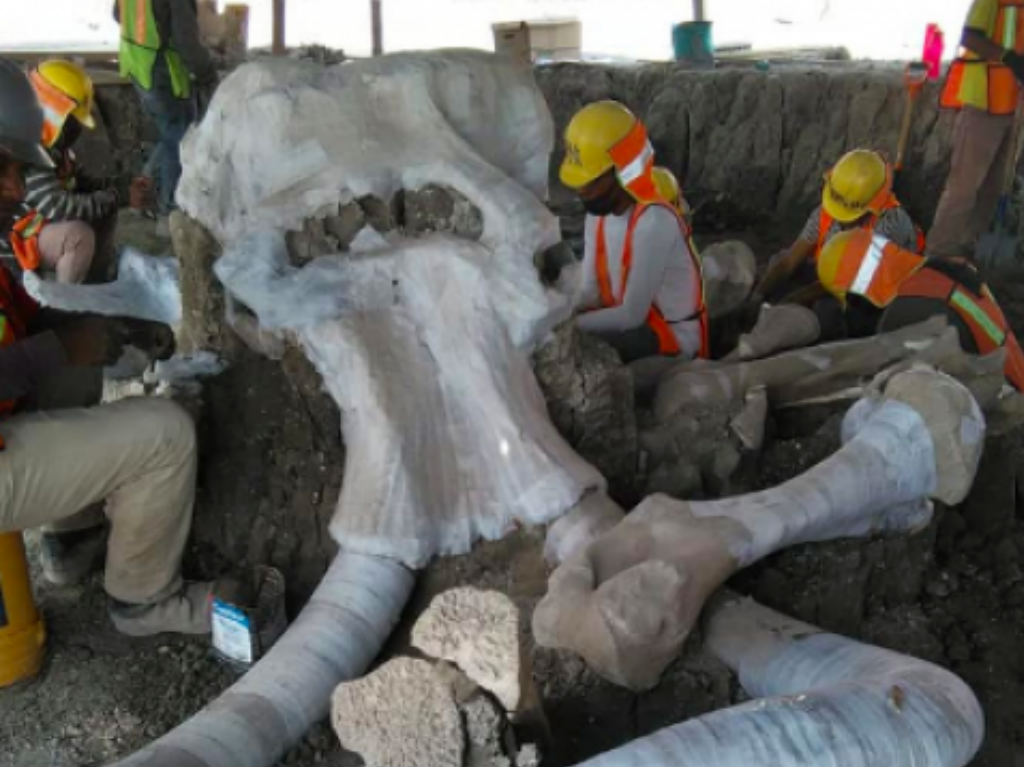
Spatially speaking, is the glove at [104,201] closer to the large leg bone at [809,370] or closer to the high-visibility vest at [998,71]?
the large leg bone at [809,370]

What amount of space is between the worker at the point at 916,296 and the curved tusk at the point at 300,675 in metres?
2.39

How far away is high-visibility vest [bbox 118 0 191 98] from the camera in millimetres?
7918

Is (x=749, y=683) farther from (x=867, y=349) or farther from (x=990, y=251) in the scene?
(x=990, y=251)

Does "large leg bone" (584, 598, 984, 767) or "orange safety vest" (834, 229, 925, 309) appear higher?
"orange safety vest" (834, 229, 925, 309)

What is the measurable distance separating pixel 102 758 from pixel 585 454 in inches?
61.7

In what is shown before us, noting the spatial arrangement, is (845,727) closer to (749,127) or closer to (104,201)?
(104,201)

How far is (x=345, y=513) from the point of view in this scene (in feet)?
10.1

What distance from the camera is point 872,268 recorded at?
4.74 metres

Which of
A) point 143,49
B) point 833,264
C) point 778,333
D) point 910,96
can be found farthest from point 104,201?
point 910,96

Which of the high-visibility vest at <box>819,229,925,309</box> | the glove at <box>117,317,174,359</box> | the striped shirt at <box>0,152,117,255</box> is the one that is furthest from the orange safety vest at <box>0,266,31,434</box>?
the high-visibility vest at <box>819,229,925,309</box>

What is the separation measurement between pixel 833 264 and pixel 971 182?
2.89m

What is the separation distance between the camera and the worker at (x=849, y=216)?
5594mm

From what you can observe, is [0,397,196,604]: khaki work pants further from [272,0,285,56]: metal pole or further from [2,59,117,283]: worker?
[272,0,285,56]: metal pole

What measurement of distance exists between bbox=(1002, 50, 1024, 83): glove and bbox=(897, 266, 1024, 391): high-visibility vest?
3155mm
